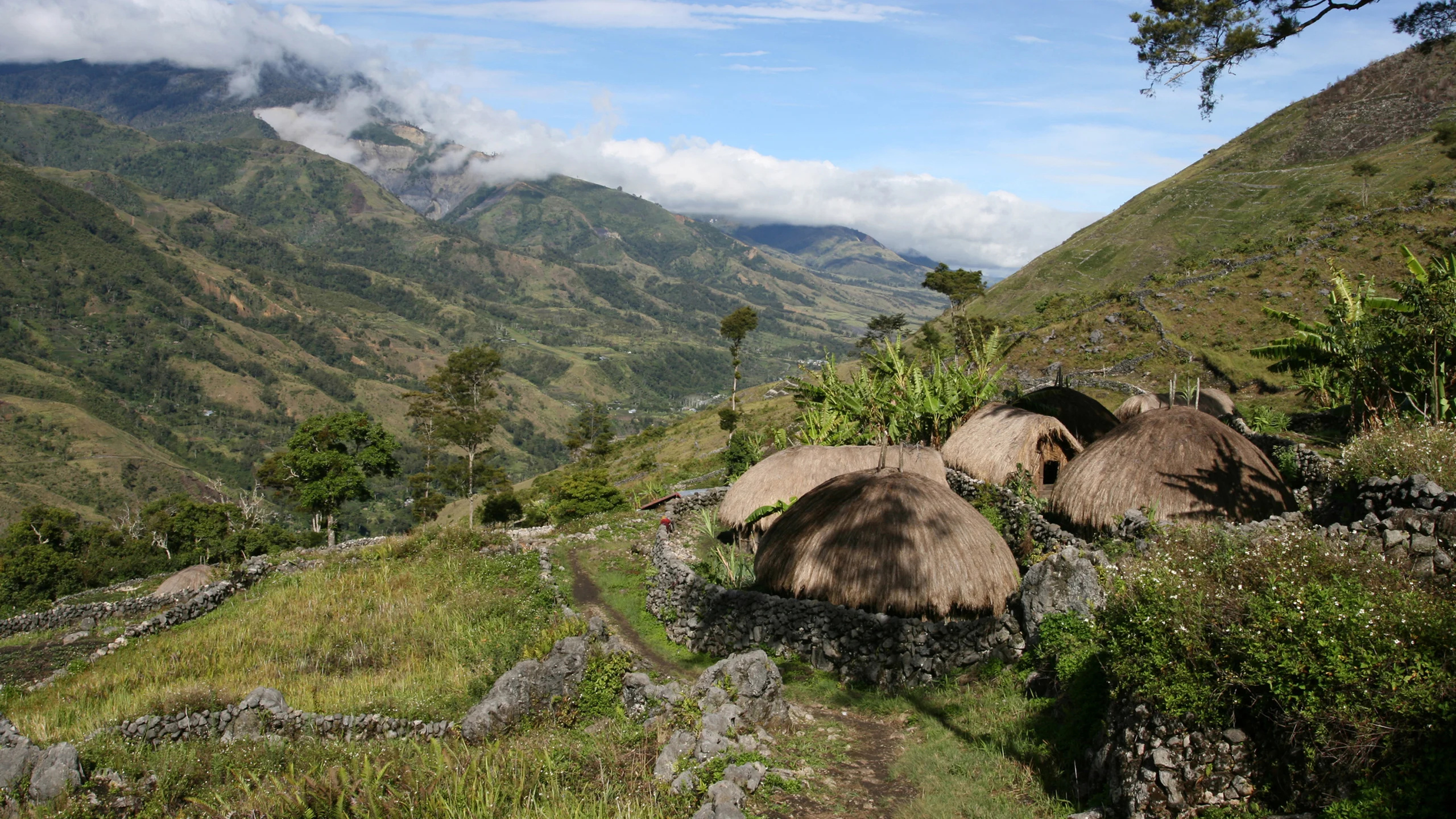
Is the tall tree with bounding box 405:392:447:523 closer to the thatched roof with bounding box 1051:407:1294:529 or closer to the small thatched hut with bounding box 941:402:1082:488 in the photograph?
the small thatched hut with bounding box 941:402:1082:488

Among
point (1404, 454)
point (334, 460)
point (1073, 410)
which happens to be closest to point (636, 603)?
point (1404, 454)

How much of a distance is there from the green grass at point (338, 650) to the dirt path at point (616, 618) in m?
0.90

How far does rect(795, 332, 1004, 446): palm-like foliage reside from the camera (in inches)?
932

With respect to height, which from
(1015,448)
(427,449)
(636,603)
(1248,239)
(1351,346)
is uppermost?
(1248,239)

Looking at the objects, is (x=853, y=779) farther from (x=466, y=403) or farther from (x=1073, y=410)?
(x=466, y=403)

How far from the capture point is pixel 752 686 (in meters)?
9.51

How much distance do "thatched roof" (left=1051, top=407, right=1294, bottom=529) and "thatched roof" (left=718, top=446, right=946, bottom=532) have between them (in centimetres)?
426

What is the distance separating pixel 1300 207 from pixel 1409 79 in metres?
28.2

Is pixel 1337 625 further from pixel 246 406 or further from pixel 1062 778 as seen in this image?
pixel 246 406

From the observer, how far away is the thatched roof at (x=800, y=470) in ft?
62.4

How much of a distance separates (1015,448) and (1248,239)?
5717 centimetres

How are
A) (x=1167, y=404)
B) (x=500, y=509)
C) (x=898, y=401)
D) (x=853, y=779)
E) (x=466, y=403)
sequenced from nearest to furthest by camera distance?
(x=853, y=779) → (x=898, y=401) → (x=1167, y=404) → (x=500, y=509) → (x=466, y=403)

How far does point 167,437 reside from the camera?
562 ft

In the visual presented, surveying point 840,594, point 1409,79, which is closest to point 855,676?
point 840,594
